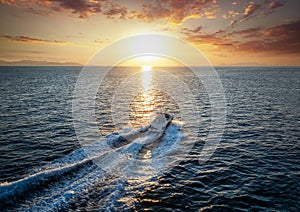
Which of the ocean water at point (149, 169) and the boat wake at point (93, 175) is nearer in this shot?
the boat wake at point (93, 175)

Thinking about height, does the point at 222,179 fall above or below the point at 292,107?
below

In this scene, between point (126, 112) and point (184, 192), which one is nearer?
point (184, 192)

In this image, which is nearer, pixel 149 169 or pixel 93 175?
pixel 93 175

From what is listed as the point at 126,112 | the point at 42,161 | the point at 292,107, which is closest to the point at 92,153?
the point at 42,161

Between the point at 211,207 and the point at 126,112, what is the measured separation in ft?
99.9

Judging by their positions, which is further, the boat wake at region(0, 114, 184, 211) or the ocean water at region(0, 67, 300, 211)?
the ocean water at region(0, 67, 300, 211)

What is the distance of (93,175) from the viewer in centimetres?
1670

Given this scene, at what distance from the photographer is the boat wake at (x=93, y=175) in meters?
13.4

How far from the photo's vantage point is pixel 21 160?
20.1 m

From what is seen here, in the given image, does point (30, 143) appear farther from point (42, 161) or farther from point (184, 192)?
point (184, 192)

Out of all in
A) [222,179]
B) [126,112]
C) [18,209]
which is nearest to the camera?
[18,209]

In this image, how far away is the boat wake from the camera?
1340 cm

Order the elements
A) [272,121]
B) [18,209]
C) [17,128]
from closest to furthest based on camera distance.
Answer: [18,209]
[17,128]
[272,121]

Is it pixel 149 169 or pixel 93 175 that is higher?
pixel 93 175
